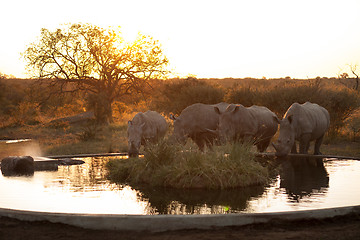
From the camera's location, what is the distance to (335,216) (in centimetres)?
669

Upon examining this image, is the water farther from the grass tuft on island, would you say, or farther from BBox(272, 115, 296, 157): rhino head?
BBox(272, 115, 296, 157): rhino head

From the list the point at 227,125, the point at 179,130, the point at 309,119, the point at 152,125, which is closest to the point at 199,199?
the point at 227,125

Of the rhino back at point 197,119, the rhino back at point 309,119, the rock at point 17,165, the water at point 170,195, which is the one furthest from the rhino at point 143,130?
the rhino back at point 309,119

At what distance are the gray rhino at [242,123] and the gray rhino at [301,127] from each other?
1.59 feet

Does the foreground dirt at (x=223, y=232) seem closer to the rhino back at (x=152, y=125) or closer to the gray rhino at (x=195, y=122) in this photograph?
the gray rhino at (x=195, y=122)

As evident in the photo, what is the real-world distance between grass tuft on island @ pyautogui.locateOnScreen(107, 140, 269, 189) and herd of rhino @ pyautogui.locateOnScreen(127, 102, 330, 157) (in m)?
2.69

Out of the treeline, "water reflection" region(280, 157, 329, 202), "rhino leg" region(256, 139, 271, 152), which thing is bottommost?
"water reflection" region(280, 157, 329, 202)

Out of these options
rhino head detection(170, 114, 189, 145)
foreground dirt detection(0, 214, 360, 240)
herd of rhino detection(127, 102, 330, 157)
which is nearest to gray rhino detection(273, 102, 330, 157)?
herd of rhino detection(127, 102, 330, 157)

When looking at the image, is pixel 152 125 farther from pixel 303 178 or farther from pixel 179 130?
pixel 303 178

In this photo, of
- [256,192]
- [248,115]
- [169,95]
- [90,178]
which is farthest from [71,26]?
[256,192]

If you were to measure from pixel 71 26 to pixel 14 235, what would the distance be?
30968mm

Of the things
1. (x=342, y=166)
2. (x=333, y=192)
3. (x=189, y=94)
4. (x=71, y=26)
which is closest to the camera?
(x=333, y=192)

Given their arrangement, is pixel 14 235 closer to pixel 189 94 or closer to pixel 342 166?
pixel 342 166

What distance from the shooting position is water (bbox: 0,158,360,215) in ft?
24.1
